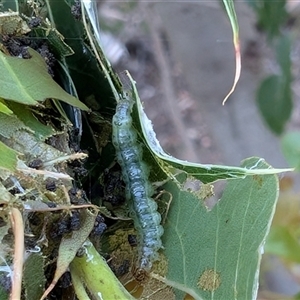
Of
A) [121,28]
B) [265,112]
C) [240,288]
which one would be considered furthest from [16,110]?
[121,28]

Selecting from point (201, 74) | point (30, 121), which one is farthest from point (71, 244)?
point (201, 74)

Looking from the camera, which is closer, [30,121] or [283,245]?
[30,121]

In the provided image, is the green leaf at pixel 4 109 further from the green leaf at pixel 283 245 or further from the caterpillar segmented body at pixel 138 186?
the green leaf at pixel 283 245

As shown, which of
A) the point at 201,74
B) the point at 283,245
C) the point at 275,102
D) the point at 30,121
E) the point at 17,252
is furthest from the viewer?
the point at 201,74

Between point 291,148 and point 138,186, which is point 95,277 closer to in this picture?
point 138,186

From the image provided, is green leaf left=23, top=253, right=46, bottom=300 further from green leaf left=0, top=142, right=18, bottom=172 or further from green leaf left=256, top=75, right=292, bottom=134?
green leaf left=256, top=75, right=292, bottom=134

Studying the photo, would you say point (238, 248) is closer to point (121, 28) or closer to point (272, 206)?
point (272, 206)

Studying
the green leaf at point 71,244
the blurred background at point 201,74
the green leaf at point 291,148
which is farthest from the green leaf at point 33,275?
the blurred background at point 201,74

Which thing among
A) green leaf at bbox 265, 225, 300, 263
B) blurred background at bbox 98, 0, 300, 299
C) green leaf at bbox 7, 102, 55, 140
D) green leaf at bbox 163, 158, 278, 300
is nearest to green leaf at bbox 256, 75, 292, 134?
blurred background at bbox 98, 0, 300, 299
